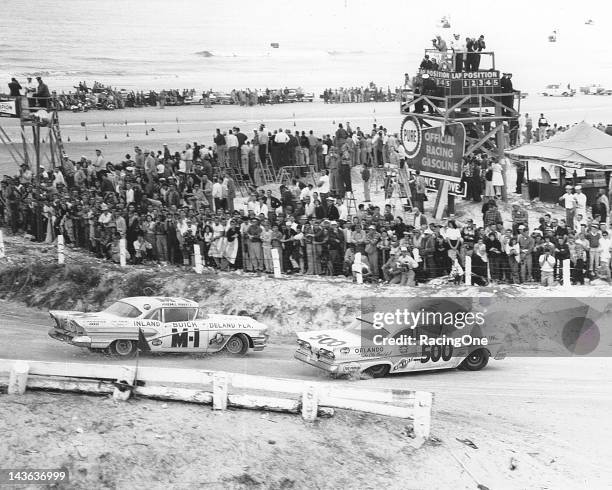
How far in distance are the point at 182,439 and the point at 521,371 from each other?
7672 mm

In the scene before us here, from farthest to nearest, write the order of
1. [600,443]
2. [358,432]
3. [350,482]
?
[600,443], [358,432], [350,482]

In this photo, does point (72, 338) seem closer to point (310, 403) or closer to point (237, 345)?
point (237, 345)

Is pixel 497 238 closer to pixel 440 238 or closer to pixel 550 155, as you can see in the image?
pixel 440 238

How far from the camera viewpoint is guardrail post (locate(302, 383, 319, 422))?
12883 millimetres

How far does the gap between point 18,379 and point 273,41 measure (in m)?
87.1

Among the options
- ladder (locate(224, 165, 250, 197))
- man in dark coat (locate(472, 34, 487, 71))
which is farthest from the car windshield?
man in dark coat (locate(472, 34, 487, 71))

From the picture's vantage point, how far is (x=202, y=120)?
53.0 metres

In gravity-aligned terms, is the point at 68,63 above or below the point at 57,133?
above

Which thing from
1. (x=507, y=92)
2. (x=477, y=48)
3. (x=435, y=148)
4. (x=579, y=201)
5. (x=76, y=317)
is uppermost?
(x=477, y=48)

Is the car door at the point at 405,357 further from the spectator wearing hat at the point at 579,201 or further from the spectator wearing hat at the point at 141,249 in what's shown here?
the spectator wearing hat at the point at 579,201

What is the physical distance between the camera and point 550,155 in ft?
88.4

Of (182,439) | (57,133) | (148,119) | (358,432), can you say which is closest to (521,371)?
(358,432)

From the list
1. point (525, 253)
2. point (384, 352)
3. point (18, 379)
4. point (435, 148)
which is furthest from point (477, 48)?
point (18, 379)

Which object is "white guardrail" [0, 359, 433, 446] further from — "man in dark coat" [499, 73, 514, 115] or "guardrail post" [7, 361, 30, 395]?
"man in dark coat" [499, 73, 514, 115]
